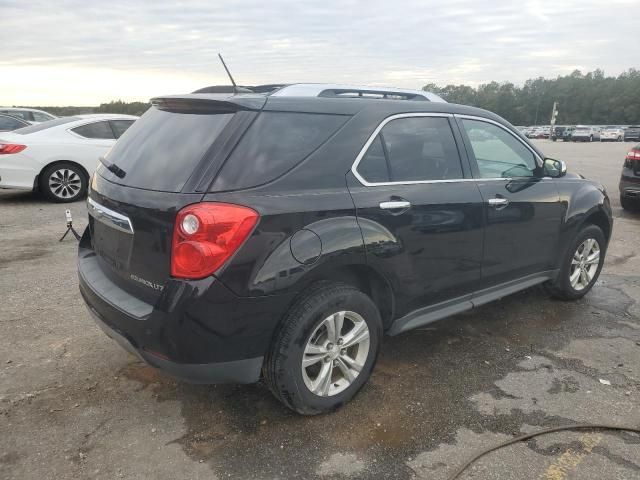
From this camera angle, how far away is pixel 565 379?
11.0 ft

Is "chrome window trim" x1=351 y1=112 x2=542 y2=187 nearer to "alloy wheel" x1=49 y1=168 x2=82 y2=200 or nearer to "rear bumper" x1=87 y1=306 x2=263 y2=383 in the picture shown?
"rear bumper" x1=87 y1=306 x2=263 y2=383

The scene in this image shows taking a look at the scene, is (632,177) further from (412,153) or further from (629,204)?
(412,153)

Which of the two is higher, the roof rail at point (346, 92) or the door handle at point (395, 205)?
the roof rail at point (346, 92)

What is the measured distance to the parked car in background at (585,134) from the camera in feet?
154

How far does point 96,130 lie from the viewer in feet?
30.8

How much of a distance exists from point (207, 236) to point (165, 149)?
0.69m

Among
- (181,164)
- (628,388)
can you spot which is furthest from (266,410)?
(628,388)

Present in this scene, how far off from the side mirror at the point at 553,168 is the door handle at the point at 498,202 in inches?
30.3

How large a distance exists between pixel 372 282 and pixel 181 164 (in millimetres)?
1260

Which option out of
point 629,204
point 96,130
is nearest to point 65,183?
point 96,130

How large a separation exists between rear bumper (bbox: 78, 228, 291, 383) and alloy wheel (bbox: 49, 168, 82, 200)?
23.6 ft

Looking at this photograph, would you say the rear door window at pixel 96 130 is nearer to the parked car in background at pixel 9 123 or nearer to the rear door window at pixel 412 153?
the parked car in background at pixel 9 123

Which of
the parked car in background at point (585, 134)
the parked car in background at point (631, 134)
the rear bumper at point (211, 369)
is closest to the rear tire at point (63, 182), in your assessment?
the rear bumper at point (211, 369)

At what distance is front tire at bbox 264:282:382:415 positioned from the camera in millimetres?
2652
